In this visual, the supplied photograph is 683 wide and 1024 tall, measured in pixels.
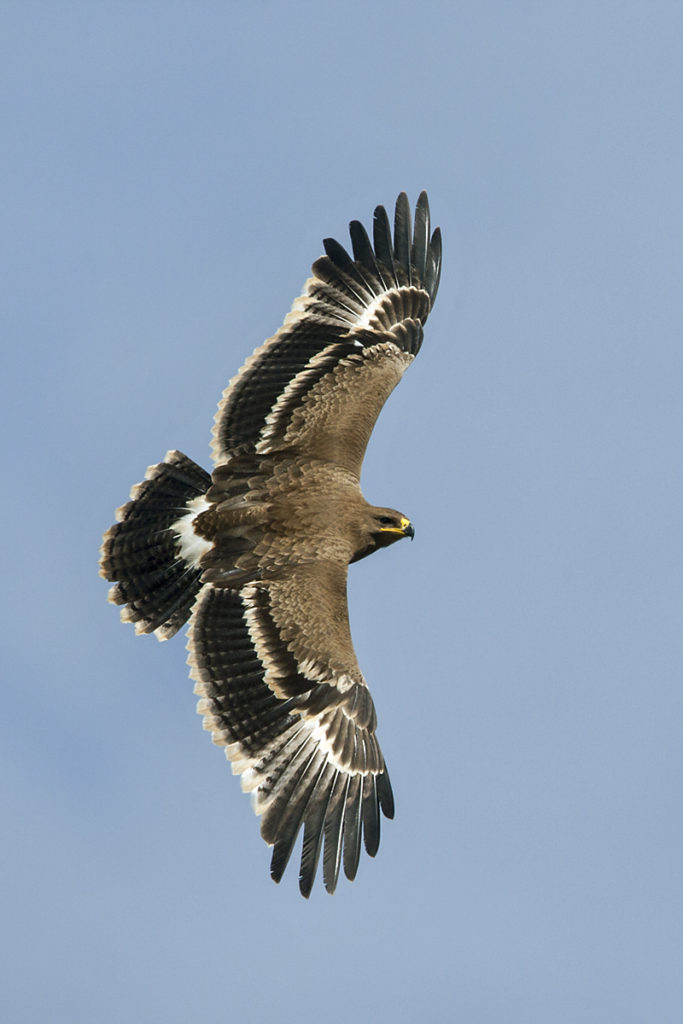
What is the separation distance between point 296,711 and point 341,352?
3.52 metres

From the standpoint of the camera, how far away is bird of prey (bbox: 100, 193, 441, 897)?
12.4 m

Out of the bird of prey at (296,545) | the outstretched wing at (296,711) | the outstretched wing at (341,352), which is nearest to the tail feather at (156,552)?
the bird of prey at (296,545)

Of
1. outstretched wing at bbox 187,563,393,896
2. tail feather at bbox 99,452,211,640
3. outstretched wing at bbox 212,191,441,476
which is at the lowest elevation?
outstretched wing at bbox 187,563,393,896

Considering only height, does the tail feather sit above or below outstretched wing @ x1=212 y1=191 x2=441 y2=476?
below

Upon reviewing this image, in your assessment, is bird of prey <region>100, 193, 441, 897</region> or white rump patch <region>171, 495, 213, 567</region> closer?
bird of prey <region>100, 193, 441, 897</region>

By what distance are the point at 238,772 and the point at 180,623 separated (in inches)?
77.5

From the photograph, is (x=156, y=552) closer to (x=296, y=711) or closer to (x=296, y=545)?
(x=296, y=545)

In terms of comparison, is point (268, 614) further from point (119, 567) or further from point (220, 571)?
point (119, 567)

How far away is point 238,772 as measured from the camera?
40.7 ft

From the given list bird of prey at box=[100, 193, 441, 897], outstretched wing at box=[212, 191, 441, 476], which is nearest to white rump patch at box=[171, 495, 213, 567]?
bird of prey at box=[100, 193, 441, 897]

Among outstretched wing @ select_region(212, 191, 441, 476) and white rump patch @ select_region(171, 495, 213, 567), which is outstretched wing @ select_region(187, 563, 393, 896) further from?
outstretched wing @ select_region(212, 191, 441, 476)

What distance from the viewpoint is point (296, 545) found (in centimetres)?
1321

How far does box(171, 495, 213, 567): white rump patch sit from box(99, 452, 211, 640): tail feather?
15mm

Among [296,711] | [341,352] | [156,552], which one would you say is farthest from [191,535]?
[341,352]
